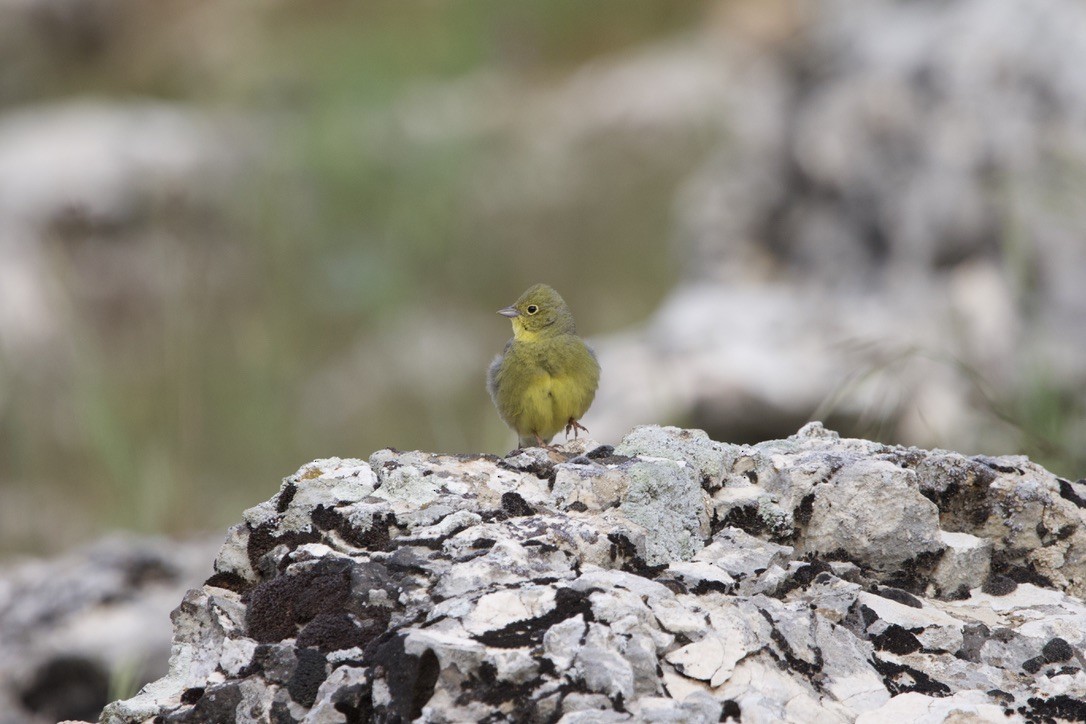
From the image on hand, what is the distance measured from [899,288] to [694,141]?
34.9 feet

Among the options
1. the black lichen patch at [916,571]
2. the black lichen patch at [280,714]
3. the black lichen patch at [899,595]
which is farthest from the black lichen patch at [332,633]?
the black lichen patch at [916,571]

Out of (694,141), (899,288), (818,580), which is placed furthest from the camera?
(694,141)

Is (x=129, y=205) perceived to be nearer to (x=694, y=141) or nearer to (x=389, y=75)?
(x=389, y=75)

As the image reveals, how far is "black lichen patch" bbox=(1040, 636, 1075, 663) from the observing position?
2.67 m

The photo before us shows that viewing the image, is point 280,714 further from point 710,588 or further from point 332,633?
point 710,588

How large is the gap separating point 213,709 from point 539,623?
0.71 metres

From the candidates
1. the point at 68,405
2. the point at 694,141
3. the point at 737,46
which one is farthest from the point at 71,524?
the point at 737,46

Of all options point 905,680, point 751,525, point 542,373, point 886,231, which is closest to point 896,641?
point 905,680

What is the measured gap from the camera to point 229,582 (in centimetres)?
284

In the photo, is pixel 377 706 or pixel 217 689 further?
pixel 217 689

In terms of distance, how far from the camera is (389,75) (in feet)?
63.5

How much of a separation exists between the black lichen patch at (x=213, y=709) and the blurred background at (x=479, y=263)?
3.80 ft

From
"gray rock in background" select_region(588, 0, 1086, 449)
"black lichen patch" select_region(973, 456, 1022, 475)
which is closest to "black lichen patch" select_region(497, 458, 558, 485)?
"black lichen patch" select_region(973, 456, 1022, 475)

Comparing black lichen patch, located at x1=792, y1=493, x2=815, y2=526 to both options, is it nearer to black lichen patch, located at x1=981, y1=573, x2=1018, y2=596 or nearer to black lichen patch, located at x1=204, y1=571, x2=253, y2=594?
black lichen patch, located at x1=981, y1=573, x2=1018, y2=596
